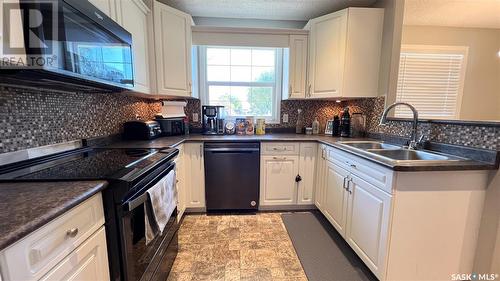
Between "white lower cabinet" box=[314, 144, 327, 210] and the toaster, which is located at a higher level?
the toaster

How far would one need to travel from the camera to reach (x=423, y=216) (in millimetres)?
1298

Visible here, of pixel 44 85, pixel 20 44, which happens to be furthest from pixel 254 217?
pixel 20 44

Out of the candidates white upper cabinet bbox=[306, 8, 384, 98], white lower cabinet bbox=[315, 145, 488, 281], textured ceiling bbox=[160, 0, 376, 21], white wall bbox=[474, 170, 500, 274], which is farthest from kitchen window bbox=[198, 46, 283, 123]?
white wall bbox=[474, 170, 500, 274]

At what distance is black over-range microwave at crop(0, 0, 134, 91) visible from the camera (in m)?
0.77

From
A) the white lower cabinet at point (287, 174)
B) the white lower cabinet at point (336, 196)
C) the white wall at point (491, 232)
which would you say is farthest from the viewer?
the white lower cabinet at point (287, 174)

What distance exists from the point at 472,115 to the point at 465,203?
1.92 metres

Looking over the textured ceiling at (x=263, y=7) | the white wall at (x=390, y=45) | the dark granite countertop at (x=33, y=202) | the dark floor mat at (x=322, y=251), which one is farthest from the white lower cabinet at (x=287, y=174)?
the dark granite countertop at (x=33, y=202)

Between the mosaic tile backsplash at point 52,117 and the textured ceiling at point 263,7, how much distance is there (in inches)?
50.7

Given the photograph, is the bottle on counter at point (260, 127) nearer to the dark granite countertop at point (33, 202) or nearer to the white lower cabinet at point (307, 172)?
the white lower cabinet at point (307, 172)

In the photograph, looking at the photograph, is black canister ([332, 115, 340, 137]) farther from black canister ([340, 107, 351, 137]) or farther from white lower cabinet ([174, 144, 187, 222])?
white lower cabinet ([174, 144, 187, 222])

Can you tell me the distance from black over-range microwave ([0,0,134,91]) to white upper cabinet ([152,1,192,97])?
0.90m

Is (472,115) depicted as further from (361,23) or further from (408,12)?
(361,23)

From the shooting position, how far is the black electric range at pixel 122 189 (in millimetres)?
927

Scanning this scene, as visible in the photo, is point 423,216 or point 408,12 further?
point 408,12
